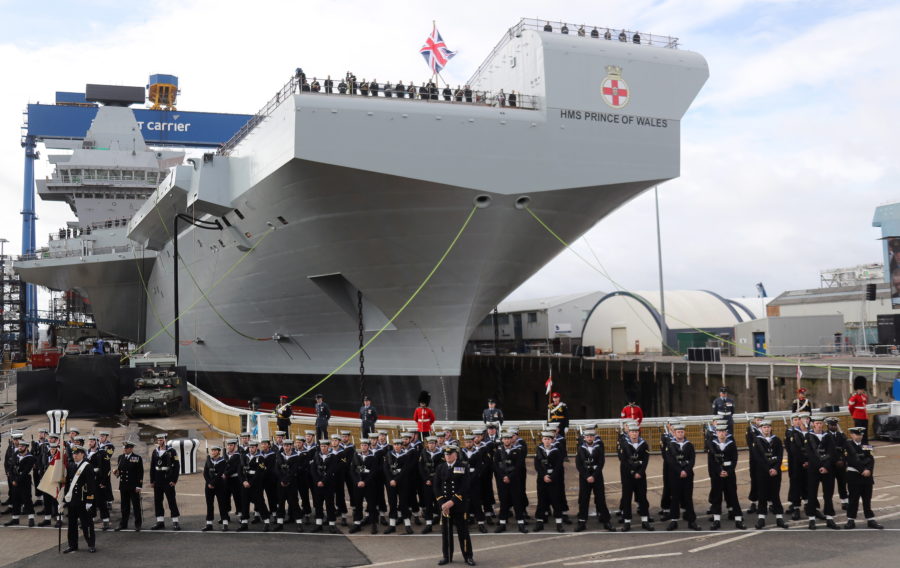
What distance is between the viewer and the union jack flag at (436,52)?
18016 millimetres

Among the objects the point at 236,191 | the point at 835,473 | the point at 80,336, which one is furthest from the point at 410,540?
the point at 80,336

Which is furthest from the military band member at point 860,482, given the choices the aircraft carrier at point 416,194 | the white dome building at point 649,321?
the white dome building at point 649,321

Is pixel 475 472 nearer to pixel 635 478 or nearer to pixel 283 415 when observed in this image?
pixel 635 478

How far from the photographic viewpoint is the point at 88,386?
21.7 metres

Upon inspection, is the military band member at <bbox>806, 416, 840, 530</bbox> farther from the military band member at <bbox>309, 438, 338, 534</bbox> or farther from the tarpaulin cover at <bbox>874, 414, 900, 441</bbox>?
the tarpaulin cover at <bbox>874, 414, 900, 441</bbox>

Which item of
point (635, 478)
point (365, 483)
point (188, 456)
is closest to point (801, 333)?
point (635, 478)

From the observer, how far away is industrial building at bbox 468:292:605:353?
4519 centimetres

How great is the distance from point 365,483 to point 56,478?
3589 mm

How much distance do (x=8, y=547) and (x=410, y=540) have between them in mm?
4712

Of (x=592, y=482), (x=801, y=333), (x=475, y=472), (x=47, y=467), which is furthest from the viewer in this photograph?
(x=801, y=333)

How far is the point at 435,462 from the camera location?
9.23 meters

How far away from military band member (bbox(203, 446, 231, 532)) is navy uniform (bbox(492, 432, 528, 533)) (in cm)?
350

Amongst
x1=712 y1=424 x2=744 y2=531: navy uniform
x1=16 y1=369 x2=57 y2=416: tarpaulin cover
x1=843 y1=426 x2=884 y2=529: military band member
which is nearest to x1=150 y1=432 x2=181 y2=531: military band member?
x1=712 y1=424 x2=744 y2=531: navy uniform

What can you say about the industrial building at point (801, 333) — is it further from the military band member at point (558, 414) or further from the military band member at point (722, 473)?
the military band member at point (722, 473)
